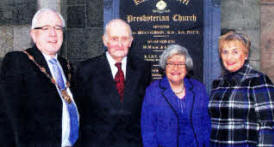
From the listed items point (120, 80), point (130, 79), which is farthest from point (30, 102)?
point (130, 79)

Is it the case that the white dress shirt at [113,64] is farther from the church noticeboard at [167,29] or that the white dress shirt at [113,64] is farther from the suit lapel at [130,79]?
the church noticeboard at [167,29]

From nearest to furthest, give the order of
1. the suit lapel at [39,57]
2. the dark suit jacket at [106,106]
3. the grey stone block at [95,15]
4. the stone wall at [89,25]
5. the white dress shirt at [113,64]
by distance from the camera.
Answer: the suit lapel at [39,57], the dark suit jacket at [106,106], the white dress shirt at [113,64], the stone wall at [89,25], the grey stone block at [95,15]

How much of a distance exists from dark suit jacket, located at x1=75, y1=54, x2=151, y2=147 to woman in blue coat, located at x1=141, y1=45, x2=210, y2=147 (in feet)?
0.42

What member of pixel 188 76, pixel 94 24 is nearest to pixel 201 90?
pixel 188 76

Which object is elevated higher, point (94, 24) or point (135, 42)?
point (94, 24)

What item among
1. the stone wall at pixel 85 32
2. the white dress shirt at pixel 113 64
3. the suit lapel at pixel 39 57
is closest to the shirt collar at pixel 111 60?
the white dress shirt at pixel 113 64

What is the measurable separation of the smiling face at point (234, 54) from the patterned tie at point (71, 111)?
66.2 inches

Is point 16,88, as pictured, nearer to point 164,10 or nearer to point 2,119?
point 2,119

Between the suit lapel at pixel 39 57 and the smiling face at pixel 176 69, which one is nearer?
the suit lapel at pixel 39 57

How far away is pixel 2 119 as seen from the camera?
3.01m

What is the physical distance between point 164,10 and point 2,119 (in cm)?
302

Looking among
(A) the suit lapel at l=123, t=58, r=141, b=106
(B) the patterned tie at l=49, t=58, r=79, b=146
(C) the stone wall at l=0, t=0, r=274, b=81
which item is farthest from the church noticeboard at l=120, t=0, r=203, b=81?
(B) the patterned tie at l=49, t=58, r=79, b=146

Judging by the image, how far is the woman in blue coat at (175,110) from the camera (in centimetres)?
341

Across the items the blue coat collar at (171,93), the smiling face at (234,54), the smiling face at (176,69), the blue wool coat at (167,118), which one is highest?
the smiling face at (234,54)
